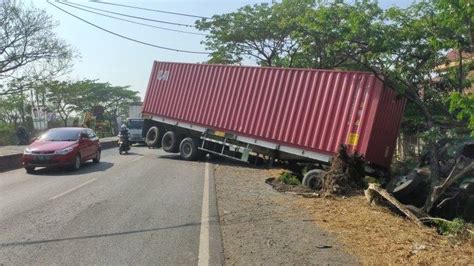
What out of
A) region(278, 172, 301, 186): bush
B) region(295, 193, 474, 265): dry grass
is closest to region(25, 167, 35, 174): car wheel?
region(278, 172, 301, 186): bush

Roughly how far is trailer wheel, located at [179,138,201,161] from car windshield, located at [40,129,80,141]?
4.22 m

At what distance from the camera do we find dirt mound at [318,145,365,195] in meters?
11.7

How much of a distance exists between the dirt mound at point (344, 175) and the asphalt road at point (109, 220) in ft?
8.89

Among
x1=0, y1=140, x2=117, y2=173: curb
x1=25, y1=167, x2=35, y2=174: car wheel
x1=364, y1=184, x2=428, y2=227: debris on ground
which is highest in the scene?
x1=364, y1=184, x2=428, y2=227: debris on ground

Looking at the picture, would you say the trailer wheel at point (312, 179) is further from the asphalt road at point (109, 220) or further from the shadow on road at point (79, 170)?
the shadow on road at point (79, 170)

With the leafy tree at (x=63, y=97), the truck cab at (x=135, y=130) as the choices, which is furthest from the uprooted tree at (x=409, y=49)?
the leafy tree at (x=63, y=97)

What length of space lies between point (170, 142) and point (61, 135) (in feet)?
15.7

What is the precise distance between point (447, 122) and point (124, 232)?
7.88 m

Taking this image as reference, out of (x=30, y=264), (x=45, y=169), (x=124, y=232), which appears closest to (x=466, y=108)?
(x=124, y=232)

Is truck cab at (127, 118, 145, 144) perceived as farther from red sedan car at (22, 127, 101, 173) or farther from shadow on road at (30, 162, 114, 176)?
shadow on road at (30, 162, 114, 176)

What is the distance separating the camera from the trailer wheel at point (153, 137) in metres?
21.3

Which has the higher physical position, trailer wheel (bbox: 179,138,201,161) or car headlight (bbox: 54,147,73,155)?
trailer wheel (bbox: 179,138,201,161)

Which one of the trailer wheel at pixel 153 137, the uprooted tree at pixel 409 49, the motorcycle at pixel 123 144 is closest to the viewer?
the uprooted tree at pixel 409 49

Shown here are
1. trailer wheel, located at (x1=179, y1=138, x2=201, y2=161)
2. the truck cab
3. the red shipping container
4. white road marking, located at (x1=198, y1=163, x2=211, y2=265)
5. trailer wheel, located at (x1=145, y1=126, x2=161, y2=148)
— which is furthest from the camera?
the truck cab
